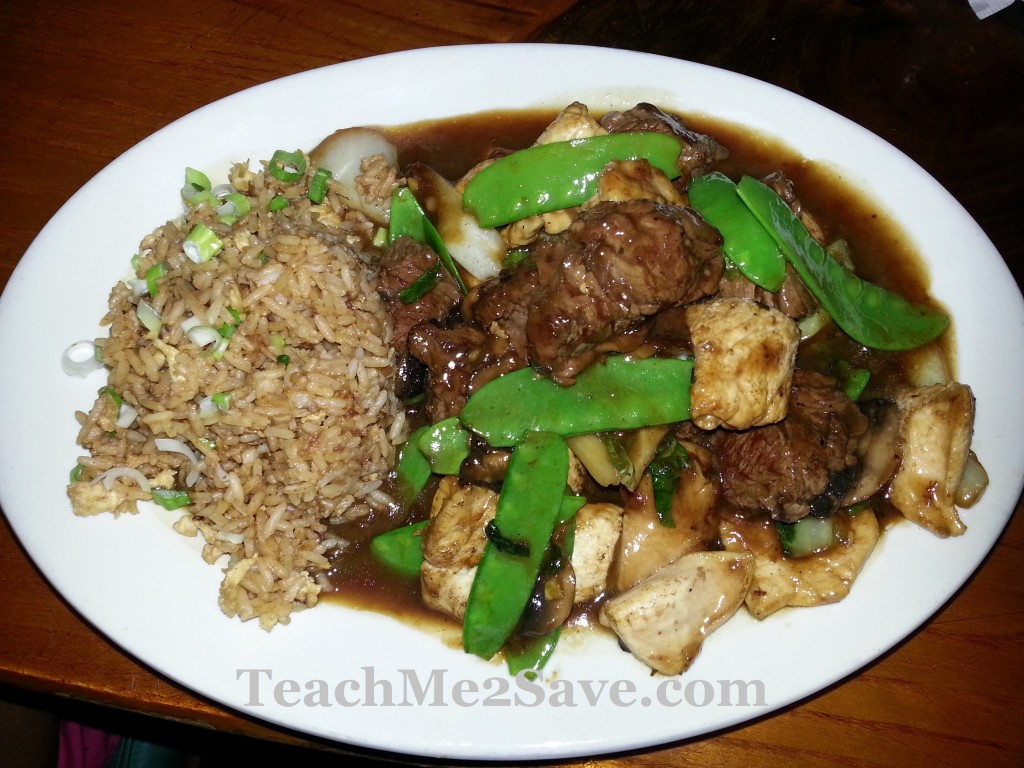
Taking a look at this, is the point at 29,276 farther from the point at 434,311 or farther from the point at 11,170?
the point at 434,311

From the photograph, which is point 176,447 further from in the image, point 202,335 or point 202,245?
point 202,245

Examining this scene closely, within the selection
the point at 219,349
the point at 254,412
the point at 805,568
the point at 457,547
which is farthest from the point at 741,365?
the point at 219,349

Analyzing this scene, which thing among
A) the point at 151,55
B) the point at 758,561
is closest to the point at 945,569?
the point at 758,561

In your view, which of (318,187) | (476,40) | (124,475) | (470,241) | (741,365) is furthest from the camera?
(476,40)

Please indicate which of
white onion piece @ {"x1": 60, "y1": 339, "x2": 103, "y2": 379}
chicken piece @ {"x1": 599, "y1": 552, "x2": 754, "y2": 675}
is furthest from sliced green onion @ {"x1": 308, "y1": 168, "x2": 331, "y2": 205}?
chicken piece @ {"x1": 599, "y1": 552, "x2": 754, "y2": 675}

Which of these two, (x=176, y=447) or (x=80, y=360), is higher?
(x=80, y=360)

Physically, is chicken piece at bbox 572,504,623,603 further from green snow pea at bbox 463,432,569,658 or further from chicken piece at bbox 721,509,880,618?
chicken piece at bbox 721,509,880,618

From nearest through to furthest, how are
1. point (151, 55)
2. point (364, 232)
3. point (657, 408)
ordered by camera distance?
point (657, 408) → point (364, 232) → point (151, 55)
